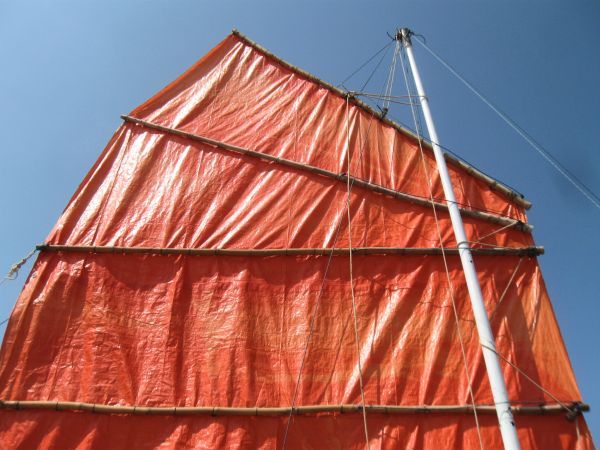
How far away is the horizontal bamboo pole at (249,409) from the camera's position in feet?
12.9

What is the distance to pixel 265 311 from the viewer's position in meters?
4.66

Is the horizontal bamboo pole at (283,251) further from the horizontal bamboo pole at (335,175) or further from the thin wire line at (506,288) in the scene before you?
the horizontal bamboo pole at (335,175)

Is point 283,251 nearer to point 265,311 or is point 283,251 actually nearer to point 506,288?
point 265,311

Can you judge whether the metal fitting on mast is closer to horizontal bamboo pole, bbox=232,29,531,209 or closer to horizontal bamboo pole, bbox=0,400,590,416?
horizontal bamboo pole, bbox=232,29,531,209

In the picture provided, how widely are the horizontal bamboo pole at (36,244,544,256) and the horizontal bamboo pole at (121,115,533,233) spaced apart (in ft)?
1.39

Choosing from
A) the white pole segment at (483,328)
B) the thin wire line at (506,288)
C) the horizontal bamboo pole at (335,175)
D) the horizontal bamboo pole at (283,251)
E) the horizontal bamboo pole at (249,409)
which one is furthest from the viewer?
the horizontal bamboo pole at (335,175)

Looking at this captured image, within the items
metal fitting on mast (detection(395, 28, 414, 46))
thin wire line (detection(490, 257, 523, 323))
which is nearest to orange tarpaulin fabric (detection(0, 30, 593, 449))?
thin wire line (detection(490, 257, 523, 323))

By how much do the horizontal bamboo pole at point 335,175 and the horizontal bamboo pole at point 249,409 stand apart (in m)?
2.11

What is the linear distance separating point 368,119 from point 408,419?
4189 millimetres

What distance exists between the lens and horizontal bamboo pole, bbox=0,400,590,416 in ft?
12.9

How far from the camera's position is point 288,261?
197 inches

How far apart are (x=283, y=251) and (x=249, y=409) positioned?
173 cm

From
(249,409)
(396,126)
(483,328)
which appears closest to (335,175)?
(396,126)

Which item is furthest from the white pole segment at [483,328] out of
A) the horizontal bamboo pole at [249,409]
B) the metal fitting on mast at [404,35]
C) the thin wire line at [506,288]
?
the metal fitting on mast at [404,35]
